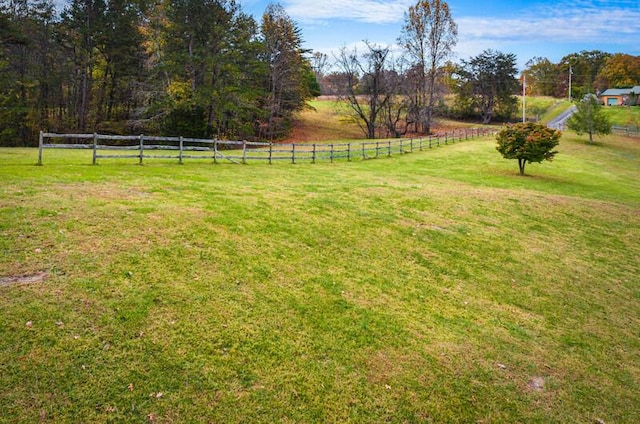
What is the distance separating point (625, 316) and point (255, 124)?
3813cm

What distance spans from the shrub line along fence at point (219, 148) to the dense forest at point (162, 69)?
1.96m

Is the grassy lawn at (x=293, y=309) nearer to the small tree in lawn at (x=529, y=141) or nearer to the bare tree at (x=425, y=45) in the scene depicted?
the small tree in lawn at (x=529, y=141)

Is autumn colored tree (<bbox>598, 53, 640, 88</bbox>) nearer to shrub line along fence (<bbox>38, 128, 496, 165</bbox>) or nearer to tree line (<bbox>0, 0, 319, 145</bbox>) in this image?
shrub line along fence (<bbox>38, 128, 496, 165</bbox>)

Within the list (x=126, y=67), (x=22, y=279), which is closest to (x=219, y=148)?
(x=126, y=67)

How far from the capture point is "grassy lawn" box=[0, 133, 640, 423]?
4.81 m

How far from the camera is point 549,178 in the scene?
72.3 ft

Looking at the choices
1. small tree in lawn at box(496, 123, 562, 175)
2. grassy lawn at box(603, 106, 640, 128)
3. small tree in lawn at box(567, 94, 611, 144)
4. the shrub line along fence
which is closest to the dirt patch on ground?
the shrub line along fence

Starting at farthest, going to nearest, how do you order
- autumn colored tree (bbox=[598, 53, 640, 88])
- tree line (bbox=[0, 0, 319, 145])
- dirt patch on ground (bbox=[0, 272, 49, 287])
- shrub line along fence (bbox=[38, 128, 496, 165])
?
autumn colored tree (bbox=[598, 53, 640, 88]) < tree line (bbox=[0, 0, 319, 145]) < shrub line along fence (bbox=[38, 128, 496, 165]) < dirt patch on ground (bbox=[0, 272, 49, 287])

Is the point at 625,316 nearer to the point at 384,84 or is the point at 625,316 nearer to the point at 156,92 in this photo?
the point at 156,92

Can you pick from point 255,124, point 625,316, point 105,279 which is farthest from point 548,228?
point 255,124

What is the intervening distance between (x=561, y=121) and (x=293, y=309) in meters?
64.5

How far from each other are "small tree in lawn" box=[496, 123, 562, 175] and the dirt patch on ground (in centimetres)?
2180

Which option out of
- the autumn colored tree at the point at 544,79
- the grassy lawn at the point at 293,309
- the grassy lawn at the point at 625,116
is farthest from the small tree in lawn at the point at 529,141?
the autumn colored tree at the point at 544,79

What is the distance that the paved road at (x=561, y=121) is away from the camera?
53.1 metres
